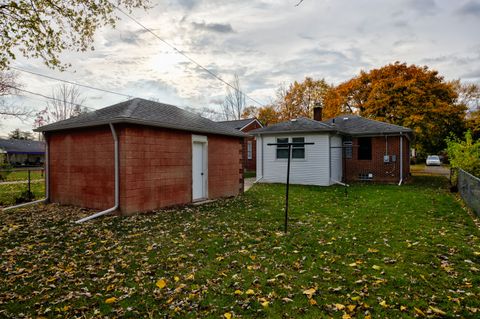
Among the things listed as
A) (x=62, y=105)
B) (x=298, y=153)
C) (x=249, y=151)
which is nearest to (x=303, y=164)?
(x=298, y=153)

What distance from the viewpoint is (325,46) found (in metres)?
15.1

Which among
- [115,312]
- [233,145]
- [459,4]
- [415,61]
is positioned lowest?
[115,312]

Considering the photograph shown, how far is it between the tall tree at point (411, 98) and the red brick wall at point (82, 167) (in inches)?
989

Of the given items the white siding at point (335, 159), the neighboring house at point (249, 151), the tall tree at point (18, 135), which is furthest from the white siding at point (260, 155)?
the tall tree at point (18, 135)

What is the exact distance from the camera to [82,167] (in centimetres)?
919

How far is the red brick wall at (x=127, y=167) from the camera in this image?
8016mm

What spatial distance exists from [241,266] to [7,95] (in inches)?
762

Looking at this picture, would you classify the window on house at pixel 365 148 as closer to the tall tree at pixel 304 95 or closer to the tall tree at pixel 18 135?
the tall tree at pixel 304 95

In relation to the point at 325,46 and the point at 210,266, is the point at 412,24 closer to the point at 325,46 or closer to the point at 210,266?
the point at 325,46

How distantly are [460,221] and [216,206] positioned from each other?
6.92 m

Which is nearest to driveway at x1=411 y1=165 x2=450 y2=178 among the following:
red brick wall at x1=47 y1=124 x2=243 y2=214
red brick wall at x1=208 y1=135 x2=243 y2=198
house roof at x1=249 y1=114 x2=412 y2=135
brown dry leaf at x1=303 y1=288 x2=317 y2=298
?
house roof at x1=249 y1=114 x2=412 y2=135

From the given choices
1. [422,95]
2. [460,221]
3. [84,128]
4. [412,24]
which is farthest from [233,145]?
[422,95]

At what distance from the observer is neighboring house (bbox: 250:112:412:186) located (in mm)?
15477

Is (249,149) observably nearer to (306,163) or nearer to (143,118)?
(306,163)
